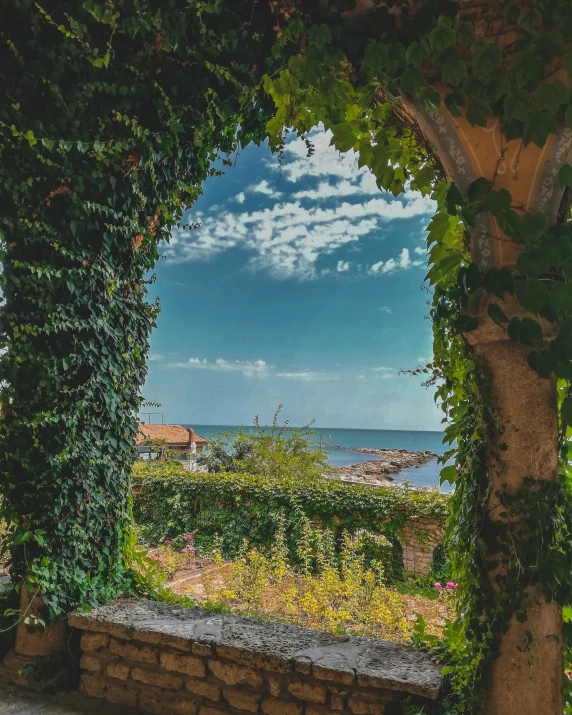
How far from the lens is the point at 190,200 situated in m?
2.83

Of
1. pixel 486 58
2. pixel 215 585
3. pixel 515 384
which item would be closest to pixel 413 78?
pixel 486 58

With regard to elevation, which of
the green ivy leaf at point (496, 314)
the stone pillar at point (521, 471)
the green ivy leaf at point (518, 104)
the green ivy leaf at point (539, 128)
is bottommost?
the stone pillar at point (521, 471)

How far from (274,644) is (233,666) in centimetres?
20

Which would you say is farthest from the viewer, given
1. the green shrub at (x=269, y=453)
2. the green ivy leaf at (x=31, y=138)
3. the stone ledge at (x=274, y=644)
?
the green shrub at (x=269, y=453)

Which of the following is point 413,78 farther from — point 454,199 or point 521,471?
point 521,471

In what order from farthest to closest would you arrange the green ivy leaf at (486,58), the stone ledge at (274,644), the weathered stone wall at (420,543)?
the weathered stone wall at (420,543) < the stone ledge at (274,644) < the green ivy leaf at (486,58)

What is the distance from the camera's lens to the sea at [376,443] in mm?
9570

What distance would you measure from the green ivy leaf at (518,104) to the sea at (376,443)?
4.07 feet

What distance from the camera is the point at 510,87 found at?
54.4 inches

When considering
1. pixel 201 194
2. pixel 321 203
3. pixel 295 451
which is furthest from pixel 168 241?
pixel 321 203

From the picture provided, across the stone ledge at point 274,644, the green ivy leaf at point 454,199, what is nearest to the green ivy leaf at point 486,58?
the green ivy leaf at point 454,199

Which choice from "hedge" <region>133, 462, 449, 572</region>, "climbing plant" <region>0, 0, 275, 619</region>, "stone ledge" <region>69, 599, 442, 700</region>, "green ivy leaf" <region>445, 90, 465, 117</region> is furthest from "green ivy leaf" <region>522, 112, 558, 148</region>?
"hedge" <region>133, 462, 449, 572</region>

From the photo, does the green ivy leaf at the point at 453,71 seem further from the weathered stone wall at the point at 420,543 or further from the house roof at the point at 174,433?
the house roof at the point at 174,433

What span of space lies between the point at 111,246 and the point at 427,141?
167 centimetres
